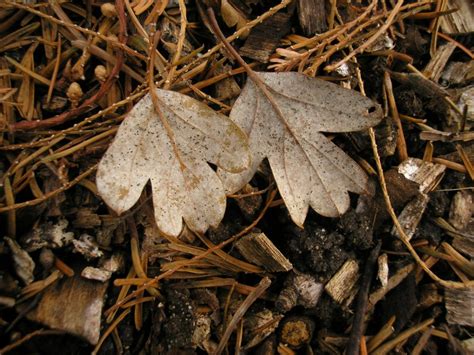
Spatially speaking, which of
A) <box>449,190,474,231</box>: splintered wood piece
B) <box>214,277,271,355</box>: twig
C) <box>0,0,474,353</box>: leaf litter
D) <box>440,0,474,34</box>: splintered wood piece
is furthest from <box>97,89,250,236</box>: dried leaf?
<box>440,0,474,34</box>: splintered wood piece

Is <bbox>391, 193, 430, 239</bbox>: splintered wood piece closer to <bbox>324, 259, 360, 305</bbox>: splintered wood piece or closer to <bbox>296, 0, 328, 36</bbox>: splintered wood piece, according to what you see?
<bbox>324, 259, 360, 305</bbox>: splintered wood piece

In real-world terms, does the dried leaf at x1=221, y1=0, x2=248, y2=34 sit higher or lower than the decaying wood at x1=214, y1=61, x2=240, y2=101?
higher

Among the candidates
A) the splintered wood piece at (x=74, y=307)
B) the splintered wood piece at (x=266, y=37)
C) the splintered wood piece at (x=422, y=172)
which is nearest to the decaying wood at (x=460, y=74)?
the splintered wood piece at (x=422, y=172)

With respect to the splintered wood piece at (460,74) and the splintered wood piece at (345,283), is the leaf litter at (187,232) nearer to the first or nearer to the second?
the splintered wood piece at (345,283)

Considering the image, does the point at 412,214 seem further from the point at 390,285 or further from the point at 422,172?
the point at 390,285

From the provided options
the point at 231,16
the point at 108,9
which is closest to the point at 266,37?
the point at 231,16

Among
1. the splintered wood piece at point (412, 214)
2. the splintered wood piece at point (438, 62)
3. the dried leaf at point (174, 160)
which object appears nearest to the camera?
the dried leaf at point (174, 160)
